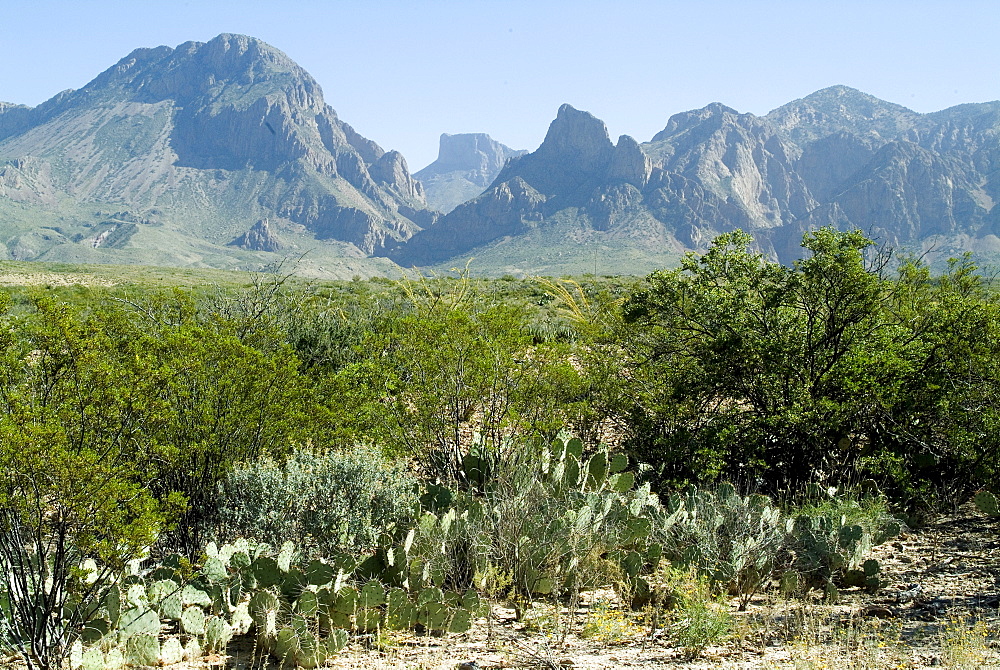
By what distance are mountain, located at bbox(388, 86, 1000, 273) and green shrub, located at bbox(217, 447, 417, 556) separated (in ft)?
301

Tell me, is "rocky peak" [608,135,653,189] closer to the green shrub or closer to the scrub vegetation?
the scrub vegetation

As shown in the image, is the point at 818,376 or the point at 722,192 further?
the point at 722,192

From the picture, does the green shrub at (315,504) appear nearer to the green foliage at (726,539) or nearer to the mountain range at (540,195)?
the green foliage at (726,539)

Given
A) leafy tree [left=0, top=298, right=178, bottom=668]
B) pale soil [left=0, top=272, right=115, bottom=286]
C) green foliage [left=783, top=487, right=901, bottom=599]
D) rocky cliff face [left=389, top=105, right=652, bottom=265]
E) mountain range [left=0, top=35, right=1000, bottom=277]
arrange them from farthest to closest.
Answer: rocky cliff face [left=389, top=105, right=652, bottom=265] < mountain range [left=0, top=35, right=1000, bottom=277] < pale soil [left=0, top=272, right=115, bottom=286] < green foliage [left=783, top=487, right=901, bottom=599] < leafy tree [left=0, top=298, right=178, bottom=668]

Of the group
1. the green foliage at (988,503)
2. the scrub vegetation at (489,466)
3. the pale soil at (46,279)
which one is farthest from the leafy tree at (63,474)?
the pale soil at (46,279)

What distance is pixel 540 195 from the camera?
16000cm

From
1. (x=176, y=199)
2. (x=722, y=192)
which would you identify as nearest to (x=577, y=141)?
(x=722, y=192)

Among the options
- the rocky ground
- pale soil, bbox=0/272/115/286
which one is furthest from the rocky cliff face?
the rocky ground

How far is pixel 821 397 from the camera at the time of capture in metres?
6.95

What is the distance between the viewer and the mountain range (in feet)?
412

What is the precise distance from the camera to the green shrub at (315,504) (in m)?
5.52

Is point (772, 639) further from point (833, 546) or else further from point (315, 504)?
point (315, 504)

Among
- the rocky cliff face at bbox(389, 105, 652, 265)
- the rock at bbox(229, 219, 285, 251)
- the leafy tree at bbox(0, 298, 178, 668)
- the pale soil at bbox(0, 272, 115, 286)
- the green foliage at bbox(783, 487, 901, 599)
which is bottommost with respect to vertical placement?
the green foliage at bbox(783, 487, 901, 599)

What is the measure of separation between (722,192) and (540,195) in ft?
140
